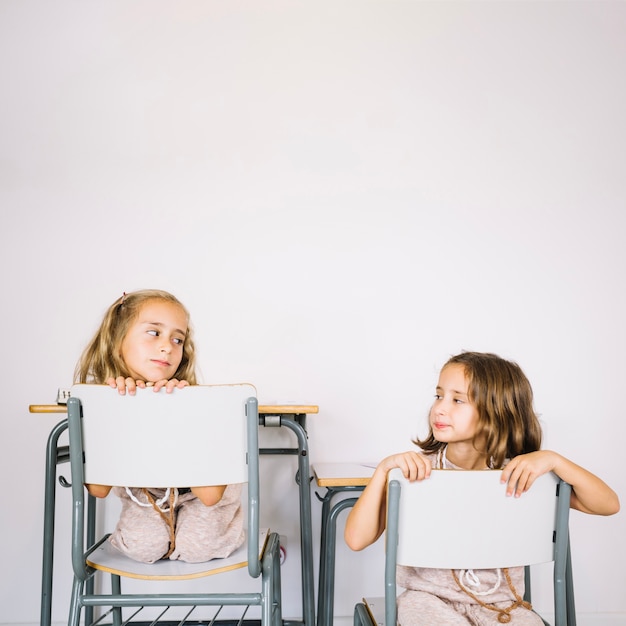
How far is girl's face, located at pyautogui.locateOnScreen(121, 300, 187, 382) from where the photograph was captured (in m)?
1.61

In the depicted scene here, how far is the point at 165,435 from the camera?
1.15 meters

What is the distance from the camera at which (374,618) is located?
1142 mm

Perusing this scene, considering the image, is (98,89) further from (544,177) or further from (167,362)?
(544,177)

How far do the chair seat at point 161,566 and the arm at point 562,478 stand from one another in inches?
22.9

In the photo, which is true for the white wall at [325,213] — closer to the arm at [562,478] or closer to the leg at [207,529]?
the leg at [207,529]

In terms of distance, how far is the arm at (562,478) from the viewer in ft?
3.24

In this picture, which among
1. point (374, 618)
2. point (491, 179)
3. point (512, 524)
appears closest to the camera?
point (512, 524)

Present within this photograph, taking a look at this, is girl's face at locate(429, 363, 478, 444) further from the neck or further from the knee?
the knee

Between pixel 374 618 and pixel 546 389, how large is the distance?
4.75 ft

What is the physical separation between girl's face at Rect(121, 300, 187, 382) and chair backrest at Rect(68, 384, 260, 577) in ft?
1.47

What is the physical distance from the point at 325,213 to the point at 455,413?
45.1 inches

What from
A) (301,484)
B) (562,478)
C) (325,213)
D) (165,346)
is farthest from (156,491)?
(325,213)

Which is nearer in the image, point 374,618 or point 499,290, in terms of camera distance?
point 374,618

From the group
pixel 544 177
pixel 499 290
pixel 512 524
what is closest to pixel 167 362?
pixel 512 524
